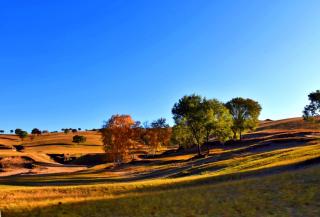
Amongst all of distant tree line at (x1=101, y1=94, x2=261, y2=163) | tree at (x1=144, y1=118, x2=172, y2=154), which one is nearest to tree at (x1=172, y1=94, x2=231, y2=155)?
distant tree line at (x1=101, y1=94, x2=261, y2=163)

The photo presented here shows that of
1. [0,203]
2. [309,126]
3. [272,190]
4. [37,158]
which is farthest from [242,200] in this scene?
[309,126]

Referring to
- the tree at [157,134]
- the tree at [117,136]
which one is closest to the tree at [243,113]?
the tree at [157,134]

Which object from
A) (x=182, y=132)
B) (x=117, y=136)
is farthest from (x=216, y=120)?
(x=117, y=136)

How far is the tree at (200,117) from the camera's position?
301ft

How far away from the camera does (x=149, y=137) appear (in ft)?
381

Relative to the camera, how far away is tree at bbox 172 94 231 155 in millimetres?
91812

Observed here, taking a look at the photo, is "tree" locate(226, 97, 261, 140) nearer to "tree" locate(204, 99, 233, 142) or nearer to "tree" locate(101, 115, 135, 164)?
"tree" locate(204, 99, 233, 142)

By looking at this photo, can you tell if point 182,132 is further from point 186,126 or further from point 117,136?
point 117,136

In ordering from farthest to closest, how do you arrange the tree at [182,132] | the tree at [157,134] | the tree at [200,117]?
1. the tree at [157,134]
2. the tree at [182,132]
3. the tree at [200,117]

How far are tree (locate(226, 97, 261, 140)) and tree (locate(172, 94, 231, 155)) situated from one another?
26.4 m

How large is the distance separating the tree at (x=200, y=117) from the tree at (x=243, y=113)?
2640cm

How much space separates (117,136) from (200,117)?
21904 mm

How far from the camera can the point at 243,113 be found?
12519 centimetres

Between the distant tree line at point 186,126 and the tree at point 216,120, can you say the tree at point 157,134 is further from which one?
the tree at point 216,120
